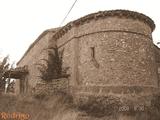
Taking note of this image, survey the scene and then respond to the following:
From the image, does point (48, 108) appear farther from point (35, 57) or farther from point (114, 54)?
point (35, 57)

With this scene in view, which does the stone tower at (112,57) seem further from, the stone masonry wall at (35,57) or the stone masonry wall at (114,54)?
the stone masonry wall at (35,57)

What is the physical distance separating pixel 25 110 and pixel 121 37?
24.8 ft

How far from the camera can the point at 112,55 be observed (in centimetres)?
1627

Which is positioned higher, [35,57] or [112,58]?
[35,57]

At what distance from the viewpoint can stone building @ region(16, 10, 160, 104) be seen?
15.9m

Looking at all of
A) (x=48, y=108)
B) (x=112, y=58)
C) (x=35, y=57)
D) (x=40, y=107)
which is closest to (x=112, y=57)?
(x=112, y=58)

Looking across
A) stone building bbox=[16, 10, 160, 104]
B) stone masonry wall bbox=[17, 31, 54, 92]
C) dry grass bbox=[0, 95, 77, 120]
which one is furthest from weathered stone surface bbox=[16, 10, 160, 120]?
stone masonry wall bbox=[17, 31, 54, 92]

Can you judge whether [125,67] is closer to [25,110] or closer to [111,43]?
[111,43]

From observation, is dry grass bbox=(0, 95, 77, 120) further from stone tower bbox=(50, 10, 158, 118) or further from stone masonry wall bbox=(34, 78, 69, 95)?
stone tower bbox=(50, 10, 158, 118)

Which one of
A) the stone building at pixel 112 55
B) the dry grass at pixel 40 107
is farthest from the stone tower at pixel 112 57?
the dry grass at pixel 40 107

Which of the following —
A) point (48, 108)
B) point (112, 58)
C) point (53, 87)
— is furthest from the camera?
point (53, 87)

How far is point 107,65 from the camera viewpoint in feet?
53.0

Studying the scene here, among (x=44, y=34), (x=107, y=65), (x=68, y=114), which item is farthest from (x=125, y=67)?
(x=44, y=34)

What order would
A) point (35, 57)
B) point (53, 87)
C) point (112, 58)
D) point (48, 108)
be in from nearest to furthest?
1. point (48, 108)
2. point (112, 58)
3. point (53, 87)
4. point (35, 57)
